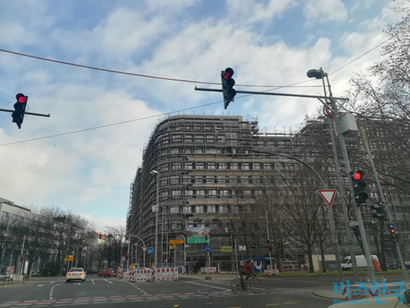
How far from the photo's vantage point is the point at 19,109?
948 centimetres

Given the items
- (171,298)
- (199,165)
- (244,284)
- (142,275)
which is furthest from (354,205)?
(199,165)

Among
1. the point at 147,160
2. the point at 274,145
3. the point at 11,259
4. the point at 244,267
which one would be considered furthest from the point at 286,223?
the point at 11,259

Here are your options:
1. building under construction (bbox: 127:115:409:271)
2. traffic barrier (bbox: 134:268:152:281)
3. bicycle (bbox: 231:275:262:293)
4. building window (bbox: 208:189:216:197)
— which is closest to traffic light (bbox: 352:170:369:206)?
bicycle (bbox: 231:275:262:293)

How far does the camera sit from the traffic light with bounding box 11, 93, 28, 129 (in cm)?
941

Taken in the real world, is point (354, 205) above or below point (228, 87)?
below

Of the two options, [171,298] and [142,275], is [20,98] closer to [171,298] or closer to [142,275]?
[171,298]

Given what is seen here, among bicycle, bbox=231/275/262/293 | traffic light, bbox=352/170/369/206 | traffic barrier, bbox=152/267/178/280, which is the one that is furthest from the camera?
traffic barrier, bbox=152/267/178/280

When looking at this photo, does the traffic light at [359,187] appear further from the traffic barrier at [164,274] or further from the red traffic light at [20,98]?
the traffic barrier at [164,274]

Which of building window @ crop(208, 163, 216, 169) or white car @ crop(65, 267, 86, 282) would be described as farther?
building window @ crop(208, 163, 216, 169)

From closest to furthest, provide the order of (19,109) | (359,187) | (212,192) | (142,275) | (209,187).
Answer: (19,109)
(359,187)
(142,275)
(209,187)
(212,192)

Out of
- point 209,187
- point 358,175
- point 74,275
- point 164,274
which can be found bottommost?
point 164,274

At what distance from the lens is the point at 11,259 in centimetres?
7281

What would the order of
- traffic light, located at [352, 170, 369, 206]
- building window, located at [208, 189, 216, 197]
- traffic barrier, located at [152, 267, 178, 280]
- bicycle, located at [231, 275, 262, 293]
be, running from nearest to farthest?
traffic light, located at [352, 170, 369, 206]
bicycle, located at [231, 275, 262, 293]
traffic barrier, located at [152, 267, 178, 280]
building window, located at [208, 189, 216, 197]

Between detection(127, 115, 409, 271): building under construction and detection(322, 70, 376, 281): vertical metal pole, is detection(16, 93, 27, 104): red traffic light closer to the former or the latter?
detection(322, 70, 376, 281): vertical metal pole
